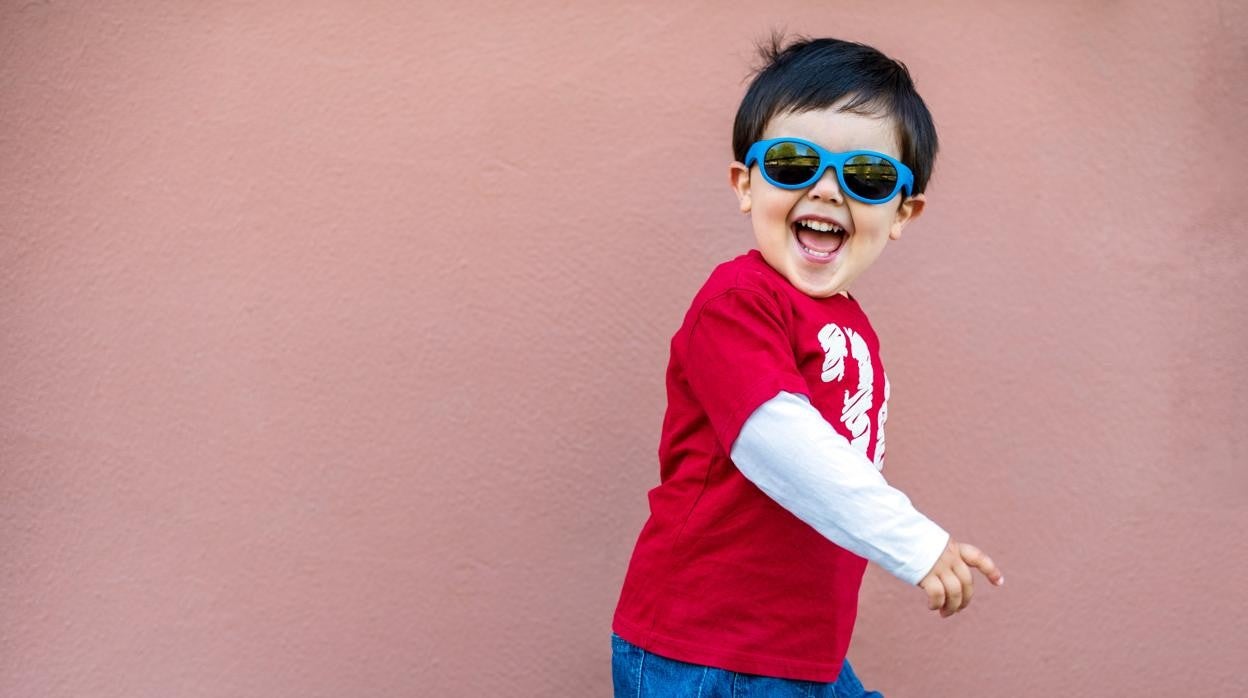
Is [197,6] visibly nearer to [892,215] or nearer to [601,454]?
[601,454]

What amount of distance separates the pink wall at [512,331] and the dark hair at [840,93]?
36 cm

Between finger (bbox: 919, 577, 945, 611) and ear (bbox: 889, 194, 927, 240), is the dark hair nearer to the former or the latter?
ear (bbox: 889, 194, 927, 240)

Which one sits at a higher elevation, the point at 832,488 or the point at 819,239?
the point at 819,239

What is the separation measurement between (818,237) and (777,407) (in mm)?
293

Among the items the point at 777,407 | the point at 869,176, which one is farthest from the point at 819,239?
the point at 777,407

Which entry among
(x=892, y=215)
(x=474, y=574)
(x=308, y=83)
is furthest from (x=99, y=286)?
(x=892, y=215)

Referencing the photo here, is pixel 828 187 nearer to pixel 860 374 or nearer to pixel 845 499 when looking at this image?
pixel 860 374

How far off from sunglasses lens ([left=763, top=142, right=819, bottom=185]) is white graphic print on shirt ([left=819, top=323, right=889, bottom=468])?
0.62 feet

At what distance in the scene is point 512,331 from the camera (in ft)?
6.56

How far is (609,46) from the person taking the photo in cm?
201

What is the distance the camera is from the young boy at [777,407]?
1.46 meters

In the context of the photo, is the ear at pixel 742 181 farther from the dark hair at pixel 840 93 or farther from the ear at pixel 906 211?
the ear at pixel 906 211

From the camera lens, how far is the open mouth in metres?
1.59

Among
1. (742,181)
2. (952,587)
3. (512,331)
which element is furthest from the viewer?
(512,331)
